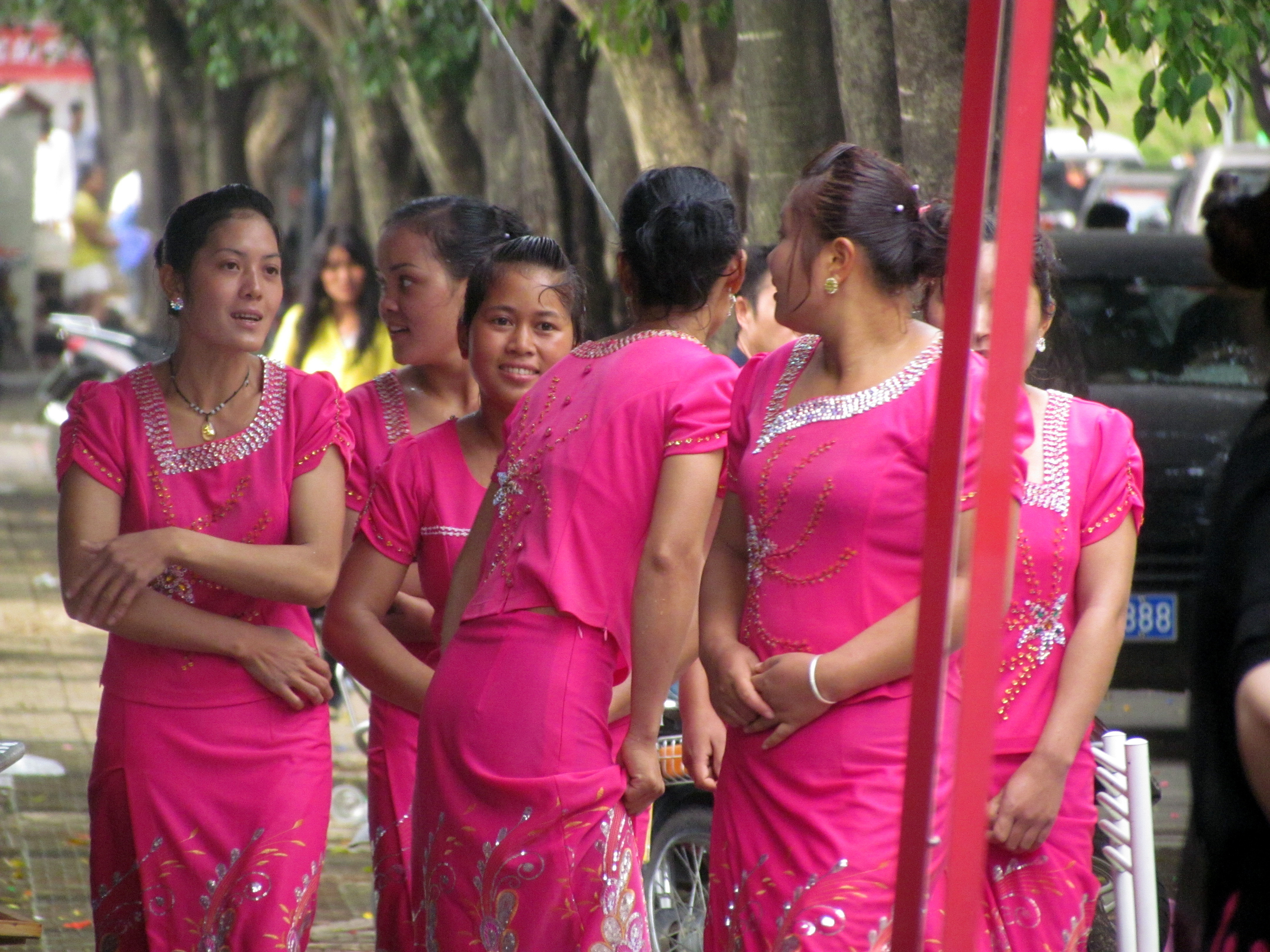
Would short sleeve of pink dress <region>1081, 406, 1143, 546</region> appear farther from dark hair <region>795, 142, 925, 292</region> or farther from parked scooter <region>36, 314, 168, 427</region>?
parked scooter <region>36, 314, 168, 427</region>

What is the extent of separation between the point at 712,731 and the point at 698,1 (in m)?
3.75

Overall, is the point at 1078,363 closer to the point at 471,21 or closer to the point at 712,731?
the point at 712,731

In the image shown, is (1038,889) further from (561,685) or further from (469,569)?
(469,569)

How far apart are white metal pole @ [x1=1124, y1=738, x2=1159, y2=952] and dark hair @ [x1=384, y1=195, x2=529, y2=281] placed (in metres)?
1.78

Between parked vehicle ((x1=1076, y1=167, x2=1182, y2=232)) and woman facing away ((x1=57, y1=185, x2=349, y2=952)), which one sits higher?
parked vehicle ((x1=1076, y1=167, x2=1182, y2=232))

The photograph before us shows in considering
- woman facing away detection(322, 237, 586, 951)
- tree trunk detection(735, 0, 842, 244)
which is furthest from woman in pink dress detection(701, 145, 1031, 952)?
tree trunk detection(735, 0, 842, 244)

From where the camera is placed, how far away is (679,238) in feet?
9.36

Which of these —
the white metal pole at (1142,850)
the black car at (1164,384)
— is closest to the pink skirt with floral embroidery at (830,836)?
the white metal pole at (1142,850)

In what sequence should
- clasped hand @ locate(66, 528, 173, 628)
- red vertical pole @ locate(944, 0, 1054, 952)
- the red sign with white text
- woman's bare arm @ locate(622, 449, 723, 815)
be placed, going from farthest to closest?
the red sign with white text, clasped hand @ locate(66, 528, 173, 628), woman's bare arm @ locate(622, 449, 723, 815), red vertical pole @ locate(944, 0, 1054, 952)

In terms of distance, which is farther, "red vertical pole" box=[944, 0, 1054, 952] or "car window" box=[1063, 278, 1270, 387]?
"car window" box=[1063, 278, 1270, 387]

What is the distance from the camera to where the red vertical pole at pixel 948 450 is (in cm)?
165

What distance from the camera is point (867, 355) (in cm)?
259

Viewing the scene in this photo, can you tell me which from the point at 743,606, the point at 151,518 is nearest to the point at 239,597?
the point at 151,518

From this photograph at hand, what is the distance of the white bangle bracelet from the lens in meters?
2.48
